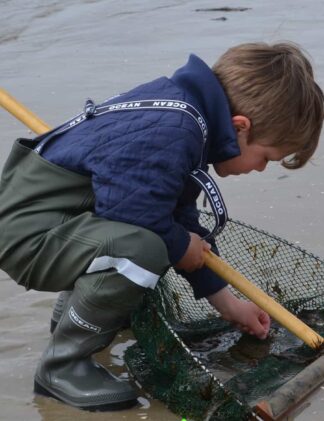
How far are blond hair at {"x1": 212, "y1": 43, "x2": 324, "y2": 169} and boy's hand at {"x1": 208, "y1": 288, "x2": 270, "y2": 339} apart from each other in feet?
1.91

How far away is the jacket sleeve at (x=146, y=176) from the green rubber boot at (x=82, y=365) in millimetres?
305

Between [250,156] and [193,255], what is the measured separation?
36cm

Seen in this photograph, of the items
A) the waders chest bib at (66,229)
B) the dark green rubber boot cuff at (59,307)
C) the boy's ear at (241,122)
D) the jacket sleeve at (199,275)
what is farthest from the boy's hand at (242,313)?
the boy's ear at (241,122)

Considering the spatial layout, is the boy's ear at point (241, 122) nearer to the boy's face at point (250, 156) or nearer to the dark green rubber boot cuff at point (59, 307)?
the boy's face at point (250, 156)

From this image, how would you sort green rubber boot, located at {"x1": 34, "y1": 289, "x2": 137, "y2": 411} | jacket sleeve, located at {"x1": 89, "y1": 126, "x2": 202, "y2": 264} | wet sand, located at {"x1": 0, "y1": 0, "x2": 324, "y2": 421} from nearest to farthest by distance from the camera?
jacket sleeve, located at {"x1": 89, "y1": 126, "x2": 202, "y2": 264} < green rubber boot, located at {"x1": 34, "y1": 289, "x2": 137, "y2": 411} < wet sand, located at {"x1": 0, "y1": 0, "x2": 324, "y2": 421}

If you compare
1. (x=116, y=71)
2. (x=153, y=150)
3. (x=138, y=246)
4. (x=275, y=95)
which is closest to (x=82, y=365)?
(x=138, y=246)

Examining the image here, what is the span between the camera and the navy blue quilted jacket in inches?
115

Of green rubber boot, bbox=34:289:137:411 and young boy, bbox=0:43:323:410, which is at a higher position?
young boy, bbox=0:43:323:410

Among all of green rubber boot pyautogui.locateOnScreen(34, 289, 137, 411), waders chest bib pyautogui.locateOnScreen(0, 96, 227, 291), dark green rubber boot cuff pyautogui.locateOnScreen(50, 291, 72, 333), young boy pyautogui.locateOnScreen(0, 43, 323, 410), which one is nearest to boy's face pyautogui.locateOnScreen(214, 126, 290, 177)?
young boy pyautogui.locateOnScreen(0, 43, 323, 410)

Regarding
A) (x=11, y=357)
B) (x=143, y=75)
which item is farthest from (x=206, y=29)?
(x=11, y=357)

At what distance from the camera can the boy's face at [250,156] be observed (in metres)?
3.14

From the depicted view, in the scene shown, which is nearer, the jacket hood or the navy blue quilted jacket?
the navy blue quilted jacket

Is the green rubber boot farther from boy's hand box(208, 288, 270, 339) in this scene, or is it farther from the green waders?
boy's hand box(208, 288, 270, 339)

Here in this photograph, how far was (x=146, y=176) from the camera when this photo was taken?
2918 mm
